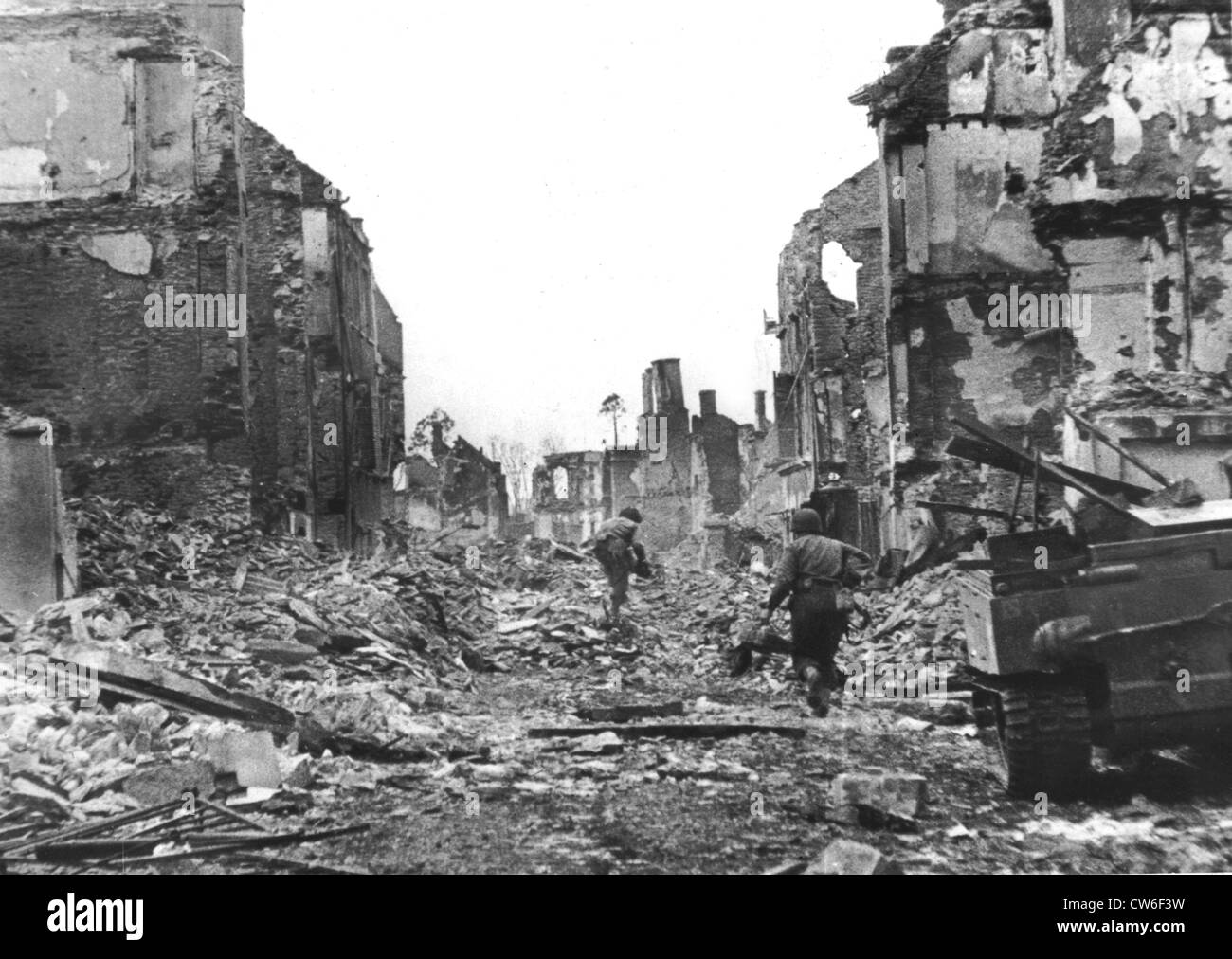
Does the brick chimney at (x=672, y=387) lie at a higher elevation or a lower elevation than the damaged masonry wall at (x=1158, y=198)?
higher

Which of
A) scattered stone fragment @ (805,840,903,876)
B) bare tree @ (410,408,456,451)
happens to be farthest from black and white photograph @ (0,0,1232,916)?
bare tree @ (410,408,456,451)

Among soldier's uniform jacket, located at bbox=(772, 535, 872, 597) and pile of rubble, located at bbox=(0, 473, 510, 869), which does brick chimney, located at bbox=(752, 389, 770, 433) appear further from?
soldier's uniform jacket, located at bbox=(772, 535, 872, 597)

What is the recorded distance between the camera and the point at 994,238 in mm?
14758

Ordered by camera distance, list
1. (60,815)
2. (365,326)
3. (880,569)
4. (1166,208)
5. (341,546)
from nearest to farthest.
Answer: (60,815)
(1166,208)
(880,569)
(341,546)
(365,326)

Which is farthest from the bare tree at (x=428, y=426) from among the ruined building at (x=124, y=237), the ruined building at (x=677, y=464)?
the ruined building at (x=124, y=237)

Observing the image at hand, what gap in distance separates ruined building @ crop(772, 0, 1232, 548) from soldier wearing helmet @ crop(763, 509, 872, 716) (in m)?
1.77

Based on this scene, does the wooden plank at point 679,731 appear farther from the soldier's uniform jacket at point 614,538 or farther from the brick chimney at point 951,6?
the brick chimney at point 951,6

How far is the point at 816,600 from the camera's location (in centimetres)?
834

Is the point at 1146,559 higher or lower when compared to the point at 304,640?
higher

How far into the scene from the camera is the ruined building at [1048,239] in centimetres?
1041

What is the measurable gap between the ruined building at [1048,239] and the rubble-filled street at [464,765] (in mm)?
2397

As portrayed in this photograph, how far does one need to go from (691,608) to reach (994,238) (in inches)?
277
